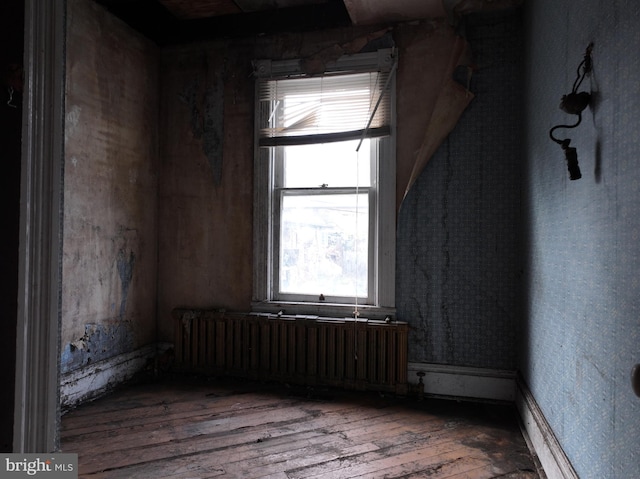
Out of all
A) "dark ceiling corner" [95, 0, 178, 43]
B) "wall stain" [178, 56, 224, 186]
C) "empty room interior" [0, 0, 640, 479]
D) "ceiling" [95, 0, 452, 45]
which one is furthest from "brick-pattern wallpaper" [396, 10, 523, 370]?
"dark ceiling corner" [95, 0, 178, 43]

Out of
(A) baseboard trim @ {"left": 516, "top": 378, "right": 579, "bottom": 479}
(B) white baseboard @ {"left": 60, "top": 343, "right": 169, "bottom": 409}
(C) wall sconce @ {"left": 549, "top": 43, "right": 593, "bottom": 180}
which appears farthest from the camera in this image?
(B) white baseboard @ {"left": 60, "top": 343, "right": 169, "bottom": 409}

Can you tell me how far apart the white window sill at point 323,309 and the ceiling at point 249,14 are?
2.22 meters

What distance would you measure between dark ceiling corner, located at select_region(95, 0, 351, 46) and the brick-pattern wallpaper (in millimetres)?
1101

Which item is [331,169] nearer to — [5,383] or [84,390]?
[84,390]

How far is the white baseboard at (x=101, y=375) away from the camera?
286cm

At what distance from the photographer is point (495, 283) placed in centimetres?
304

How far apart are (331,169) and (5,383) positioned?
2816 mm

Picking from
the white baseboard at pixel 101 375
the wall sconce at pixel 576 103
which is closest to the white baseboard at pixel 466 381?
the wall sconce at pixel 576 103

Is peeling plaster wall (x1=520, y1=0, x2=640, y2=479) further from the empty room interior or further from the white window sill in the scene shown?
the white window sill

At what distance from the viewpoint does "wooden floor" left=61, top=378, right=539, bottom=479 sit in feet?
6.98

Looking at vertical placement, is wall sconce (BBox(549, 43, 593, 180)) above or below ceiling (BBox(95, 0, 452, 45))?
below

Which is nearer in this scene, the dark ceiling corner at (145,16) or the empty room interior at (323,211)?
the empty room interior at (323,211)

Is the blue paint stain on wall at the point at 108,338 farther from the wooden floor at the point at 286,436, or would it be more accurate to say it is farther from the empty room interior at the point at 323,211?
the wooden floor at the point at 286,436

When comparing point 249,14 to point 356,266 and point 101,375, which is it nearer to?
point 356,266
